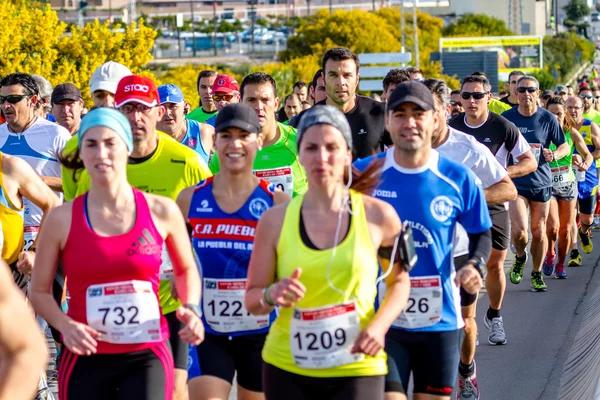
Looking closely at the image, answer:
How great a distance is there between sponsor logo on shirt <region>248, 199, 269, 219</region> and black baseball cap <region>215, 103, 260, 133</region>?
35 centimetres

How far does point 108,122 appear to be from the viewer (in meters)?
5.19

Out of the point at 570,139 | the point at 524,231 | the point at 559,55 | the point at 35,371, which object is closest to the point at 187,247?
the point at 35,371

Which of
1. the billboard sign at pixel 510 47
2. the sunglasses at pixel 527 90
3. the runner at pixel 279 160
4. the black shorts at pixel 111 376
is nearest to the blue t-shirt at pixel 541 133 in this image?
the sunglasses at pixel 527 90

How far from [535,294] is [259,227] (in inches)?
329

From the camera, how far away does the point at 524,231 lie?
12375 millimetres

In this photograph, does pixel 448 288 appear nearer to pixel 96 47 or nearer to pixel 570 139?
pixel 570 139

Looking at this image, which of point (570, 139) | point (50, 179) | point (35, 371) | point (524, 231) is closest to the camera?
point (35, 371)

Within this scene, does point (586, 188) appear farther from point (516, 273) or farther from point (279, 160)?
point (279, 160)

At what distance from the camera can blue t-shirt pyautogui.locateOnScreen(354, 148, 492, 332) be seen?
19.4 ft

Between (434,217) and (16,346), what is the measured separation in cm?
327

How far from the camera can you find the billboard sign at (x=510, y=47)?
8906 centimetres

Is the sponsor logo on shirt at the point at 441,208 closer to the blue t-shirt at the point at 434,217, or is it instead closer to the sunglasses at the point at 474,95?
the blue t-shirt at the point at 434,217

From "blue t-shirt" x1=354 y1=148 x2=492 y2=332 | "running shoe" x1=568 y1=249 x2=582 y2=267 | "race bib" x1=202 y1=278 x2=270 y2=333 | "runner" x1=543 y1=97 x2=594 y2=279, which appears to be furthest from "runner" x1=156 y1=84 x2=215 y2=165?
"running shoe" x1=568 y1=249 x2=582 y2=267

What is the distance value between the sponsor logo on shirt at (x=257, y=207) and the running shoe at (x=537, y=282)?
24.4ft
